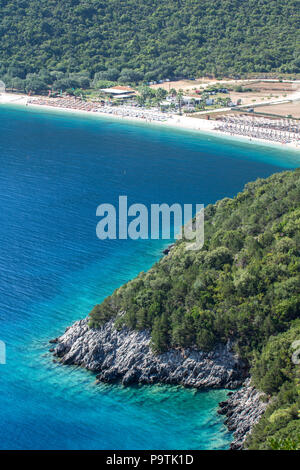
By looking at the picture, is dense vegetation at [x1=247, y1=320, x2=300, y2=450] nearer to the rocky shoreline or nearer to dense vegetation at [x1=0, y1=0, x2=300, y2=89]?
the rocky shoreline

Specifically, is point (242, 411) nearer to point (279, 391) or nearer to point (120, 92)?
point (279, 391)

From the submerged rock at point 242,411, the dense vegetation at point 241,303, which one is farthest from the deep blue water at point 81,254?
the dense vegetation at point 241,303

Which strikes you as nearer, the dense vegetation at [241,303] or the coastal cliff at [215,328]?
the dense vegetation at [241,303]

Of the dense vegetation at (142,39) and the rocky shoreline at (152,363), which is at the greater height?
the dense vegetation at (142,39)

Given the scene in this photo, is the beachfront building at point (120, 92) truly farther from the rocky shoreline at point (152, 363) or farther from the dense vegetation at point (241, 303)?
A: the rocky shoreline at point (152, 363)

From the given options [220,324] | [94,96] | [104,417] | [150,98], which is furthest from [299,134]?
[104,417]

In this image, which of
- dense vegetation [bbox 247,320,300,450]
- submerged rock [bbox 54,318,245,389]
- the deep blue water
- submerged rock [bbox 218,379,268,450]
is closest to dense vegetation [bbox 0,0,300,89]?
the deep blue water
